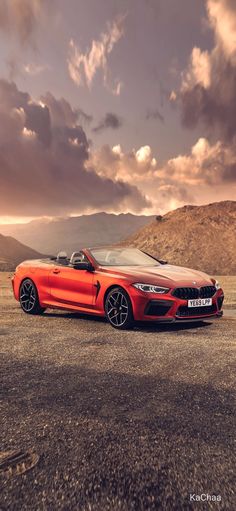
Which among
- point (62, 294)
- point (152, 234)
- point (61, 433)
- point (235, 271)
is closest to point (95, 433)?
point (61, 433)

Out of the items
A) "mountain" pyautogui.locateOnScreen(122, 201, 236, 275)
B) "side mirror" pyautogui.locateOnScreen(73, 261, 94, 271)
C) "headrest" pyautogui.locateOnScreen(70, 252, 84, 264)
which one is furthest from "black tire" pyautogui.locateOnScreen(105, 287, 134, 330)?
"mountain" pyautogui.locateOnScreen(122, 201, 236, 275)

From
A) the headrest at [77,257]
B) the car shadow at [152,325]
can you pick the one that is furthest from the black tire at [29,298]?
the headrest at [77,257]

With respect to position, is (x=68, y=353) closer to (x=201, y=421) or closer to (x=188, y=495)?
(x=201, y=421)

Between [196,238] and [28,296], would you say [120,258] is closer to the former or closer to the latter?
[28,296]

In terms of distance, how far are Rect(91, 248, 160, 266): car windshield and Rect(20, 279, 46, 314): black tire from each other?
1.55m

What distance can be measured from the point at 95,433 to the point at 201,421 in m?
0.78

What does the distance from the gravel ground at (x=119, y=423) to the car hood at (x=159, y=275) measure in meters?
1.55

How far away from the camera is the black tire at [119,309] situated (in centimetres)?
760

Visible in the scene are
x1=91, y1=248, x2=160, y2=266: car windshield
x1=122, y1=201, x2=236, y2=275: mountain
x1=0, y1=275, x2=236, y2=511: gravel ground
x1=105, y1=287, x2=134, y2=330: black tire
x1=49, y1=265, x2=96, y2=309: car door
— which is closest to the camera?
x1=0, y1=275, x2=236, y2=511: gravel ground

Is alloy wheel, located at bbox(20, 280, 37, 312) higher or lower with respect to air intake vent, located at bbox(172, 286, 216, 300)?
lower

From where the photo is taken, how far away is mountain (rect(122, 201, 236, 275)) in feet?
225

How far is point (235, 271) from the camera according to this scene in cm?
6275

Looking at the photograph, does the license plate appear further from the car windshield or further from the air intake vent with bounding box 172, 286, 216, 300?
the car windshield

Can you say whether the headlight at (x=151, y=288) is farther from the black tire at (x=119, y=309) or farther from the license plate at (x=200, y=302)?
the license plate at (x=200, y=302)
